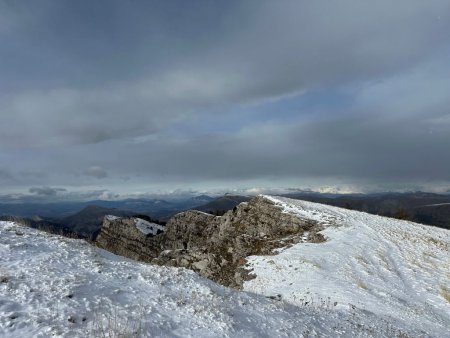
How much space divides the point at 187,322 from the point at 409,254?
3190 cm

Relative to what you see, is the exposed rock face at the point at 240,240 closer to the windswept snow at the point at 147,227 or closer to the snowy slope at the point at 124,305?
the snowy slope at the point at 124,305

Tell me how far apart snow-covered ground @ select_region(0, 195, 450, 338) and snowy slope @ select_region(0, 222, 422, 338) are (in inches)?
1.5

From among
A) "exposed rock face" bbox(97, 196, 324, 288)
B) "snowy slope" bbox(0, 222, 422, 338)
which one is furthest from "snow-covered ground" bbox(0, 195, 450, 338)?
"exposed rock face" bbox(97, 196, 324, 288)

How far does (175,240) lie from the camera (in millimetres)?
77250

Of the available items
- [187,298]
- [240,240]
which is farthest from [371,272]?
[187,298]

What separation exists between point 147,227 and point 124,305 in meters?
79.8

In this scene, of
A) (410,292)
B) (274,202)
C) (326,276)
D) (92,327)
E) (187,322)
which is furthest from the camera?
(274,202)

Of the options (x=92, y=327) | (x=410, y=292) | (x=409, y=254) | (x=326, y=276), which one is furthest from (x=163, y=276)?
(x=409, y=254)

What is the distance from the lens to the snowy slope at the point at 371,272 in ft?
76.3

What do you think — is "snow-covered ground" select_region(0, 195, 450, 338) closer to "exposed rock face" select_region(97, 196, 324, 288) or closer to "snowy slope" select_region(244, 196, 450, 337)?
"snowy slope" select_region(244, 196, 450, 337)

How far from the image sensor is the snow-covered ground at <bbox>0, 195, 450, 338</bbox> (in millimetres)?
11039

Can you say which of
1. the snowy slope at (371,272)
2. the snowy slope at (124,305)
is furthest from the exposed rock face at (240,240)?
the snowy slope at (124,305)

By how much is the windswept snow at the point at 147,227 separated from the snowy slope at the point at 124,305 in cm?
6952

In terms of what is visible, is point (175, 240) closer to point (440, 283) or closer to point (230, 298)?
point (440, 283)
